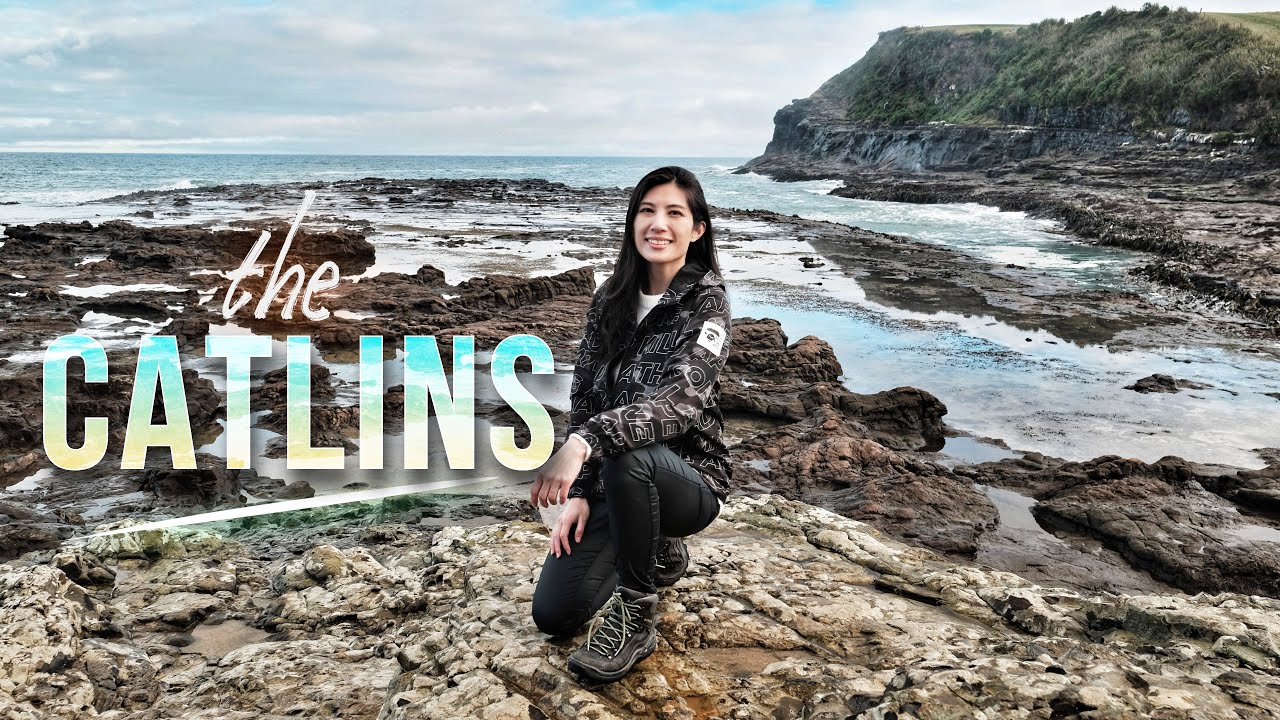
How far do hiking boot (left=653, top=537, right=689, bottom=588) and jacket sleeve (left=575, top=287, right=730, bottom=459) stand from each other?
650mm

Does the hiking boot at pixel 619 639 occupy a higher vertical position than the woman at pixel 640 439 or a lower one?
lower

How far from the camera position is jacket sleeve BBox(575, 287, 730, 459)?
2.47 meters

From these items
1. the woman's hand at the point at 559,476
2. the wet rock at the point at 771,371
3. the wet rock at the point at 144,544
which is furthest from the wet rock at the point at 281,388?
the woman's hand at the point at 559,476

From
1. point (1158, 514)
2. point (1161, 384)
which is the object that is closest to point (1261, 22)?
point (1161, 384)

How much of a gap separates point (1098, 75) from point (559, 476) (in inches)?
2444

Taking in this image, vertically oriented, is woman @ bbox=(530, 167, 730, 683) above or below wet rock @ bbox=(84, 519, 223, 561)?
above

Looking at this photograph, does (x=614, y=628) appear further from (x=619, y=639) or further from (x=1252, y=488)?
(x=1252, y=488)

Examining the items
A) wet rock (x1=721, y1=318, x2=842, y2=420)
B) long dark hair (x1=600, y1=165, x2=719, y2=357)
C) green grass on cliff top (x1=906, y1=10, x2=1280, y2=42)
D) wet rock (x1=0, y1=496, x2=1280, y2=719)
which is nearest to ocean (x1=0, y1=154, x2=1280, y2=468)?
wet rock (x1=721, y1=318, x2=842, y2=420)

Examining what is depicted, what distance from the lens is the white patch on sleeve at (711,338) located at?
279cm

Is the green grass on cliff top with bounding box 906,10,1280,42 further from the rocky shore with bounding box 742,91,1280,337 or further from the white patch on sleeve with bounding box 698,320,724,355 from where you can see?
the white patch on sleeve with bounding box 698,320,724,355

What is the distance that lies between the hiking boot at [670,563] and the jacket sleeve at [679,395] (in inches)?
25.6

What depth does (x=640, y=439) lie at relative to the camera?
8.20ft

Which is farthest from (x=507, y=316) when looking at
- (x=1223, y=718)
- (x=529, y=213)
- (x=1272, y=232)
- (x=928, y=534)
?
(x=529, y=213)

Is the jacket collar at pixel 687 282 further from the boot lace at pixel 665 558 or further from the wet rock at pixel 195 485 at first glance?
the wet rock at pixel 195 485
